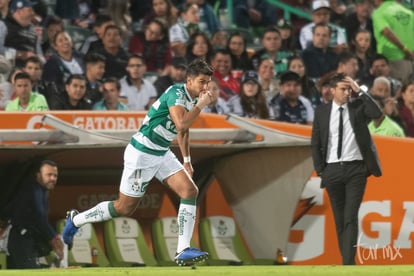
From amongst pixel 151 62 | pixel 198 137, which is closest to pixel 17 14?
pixel 151 62

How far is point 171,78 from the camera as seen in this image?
1870cm

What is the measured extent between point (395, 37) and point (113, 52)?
16.0 feet

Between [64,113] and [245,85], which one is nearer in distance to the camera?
[64,113]

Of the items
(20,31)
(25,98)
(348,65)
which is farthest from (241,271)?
(348,65)

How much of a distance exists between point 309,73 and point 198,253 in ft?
26.5

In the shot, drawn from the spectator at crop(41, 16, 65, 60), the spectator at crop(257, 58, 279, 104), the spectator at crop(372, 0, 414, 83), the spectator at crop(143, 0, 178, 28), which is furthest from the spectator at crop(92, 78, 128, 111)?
the spectator at crop(372, 0, 414, 83)

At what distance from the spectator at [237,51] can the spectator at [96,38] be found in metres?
1.65

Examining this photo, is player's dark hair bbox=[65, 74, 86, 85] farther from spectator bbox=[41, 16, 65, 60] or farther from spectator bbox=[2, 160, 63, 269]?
spectator bbox=[41, 16, 65, 60]

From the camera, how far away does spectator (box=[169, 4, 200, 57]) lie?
65.4ft

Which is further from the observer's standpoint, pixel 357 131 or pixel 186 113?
pixel 357 131

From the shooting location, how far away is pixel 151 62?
20.1 m

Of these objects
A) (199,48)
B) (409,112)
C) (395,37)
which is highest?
(395,37)

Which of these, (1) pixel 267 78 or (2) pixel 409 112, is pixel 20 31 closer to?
(1) pixel 267 78

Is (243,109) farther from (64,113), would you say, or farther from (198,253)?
(198,253)
